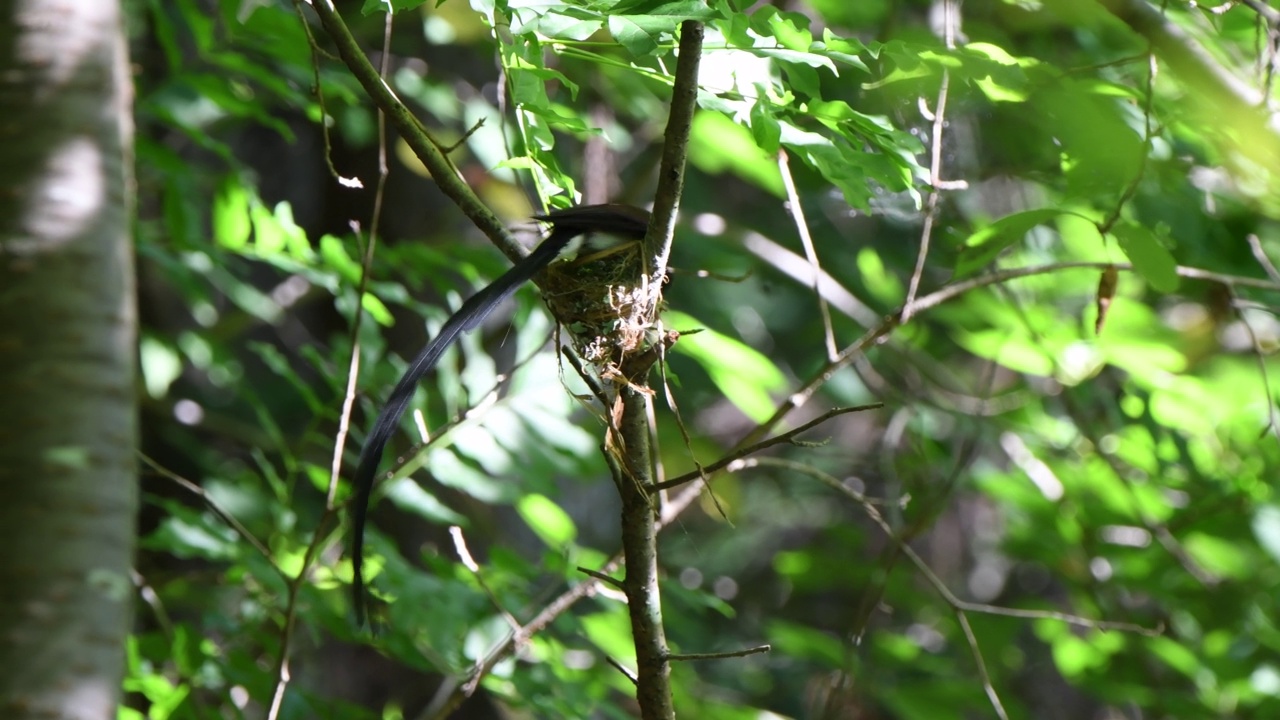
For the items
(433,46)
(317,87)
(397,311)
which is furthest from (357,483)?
(433,46)

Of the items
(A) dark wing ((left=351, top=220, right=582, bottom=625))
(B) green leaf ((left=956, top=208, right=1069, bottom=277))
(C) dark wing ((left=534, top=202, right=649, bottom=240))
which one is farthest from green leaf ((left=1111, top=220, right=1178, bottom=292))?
(A) dark wing ((left=351, top=220, right=582, bottom=625))

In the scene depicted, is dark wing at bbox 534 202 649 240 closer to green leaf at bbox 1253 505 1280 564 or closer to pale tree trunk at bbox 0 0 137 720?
pale tree trunk at bbox 0 0 137 720

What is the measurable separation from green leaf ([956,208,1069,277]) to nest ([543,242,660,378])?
619mm

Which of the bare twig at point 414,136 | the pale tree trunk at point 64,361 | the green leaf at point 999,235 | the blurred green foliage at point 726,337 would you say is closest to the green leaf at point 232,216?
the blurred green foliage at point 726,337

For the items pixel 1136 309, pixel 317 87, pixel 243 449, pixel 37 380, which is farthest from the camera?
pixel 243 449

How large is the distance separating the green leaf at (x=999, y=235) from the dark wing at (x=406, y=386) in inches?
30.6

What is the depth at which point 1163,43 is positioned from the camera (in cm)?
154

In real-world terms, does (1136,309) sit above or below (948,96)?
below

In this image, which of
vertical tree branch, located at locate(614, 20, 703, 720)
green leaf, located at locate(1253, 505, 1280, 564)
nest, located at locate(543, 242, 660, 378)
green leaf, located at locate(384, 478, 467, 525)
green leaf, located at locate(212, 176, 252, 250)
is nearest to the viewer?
vertical tree branch, located at locate(614, 20, 703, 720)

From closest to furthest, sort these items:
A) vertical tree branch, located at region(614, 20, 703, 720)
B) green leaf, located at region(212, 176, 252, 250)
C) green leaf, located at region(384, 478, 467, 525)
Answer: vertical tree branch, located at region(614, 20, 703, 720) → green leaf, located at region(384, 478, 467, 525) → green leaf, located at region(212, 176, 252, 250)

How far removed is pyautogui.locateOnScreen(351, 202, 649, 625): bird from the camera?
1547 mm

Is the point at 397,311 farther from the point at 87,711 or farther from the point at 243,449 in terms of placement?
the point at 87,711

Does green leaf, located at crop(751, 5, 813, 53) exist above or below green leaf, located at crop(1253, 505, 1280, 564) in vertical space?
above

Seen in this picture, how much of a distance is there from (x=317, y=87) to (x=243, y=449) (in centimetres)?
377
